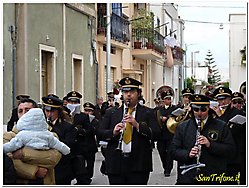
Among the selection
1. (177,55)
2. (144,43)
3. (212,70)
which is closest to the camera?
(144,43)

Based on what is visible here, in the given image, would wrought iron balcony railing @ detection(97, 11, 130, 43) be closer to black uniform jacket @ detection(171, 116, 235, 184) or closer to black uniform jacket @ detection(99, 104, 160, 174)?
black uniform jacket @ detection(99, 104, 160, 174)

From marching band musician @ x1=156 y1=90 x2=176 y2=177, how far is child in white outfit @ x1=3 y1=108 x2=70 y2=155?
6.43m

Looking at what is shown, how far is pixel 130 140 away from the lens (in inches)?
309

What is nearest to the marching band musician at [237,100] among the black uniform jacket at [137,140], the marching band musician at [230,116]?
the marching band musician at [230,116]

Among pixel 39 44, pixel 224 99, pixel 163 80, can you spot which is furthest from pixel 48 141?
pixel 163 80

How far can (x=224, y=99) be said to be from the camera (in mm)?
10008

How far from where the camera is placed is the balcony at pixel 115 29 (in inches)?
998

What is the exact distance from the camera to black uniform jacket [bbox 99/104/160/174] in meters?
7.84

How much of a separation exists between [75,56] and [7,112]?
6.66 meters

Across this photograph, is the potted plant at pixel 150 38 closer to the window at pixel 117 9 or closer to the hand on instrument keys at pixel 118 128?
the window at pixel 117 9

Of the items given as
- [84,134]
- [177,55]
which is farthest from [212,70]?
[84,134]

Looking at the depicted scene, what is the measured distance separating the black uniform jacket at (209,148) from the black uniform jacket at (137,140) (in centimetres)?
83

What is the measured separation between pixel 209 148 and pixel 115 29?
21.0m

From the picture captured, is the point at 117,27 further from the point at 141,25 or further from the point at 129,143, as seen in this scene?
the point at 129,143
